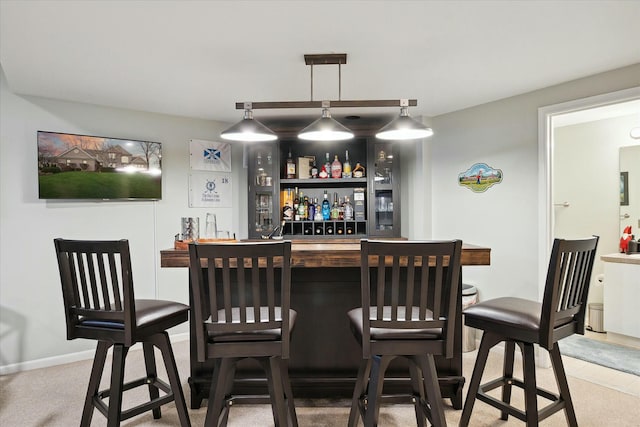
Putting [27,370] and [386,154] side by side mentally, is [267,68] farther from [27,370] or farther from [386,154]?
[27,370]

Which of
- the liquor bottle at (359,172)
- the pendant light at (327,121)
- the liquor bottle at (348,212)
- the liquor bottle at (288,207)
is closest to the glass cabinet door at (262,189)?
the liquor bottle at (288,207)

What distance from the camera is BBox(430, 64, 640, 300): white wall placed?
3318 mm

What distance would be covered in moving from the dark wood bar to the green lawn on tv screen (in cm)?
199

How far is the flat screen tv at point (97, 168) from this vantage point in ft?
11.0

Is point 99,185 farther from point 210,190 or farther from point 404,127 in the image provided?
point 404,127

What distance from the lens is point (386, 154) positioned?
4.32m

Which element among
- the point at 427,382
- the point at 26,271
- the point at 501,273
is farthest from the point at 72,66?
the point at 501,273

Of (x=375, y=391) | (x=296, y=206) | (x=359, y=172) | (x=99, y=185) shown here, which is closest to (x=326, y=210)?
(x=296, y=206)

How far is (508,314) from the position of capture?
1.94m

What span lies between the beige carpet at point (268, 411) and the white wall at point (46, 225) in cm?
47

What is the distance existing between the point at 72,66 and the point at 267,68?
4.43 feet

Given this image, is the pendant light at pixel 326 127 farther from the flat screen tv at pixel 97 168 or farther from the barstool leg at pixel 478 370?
the flat screen tv at pixel 97 168

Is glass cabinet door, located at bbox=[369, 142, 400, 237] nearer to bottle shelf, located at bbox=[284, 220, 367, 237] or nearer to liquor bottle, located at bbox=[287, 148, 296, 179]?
bottle shelf, located at bbox=[284, 220, 367, 237]

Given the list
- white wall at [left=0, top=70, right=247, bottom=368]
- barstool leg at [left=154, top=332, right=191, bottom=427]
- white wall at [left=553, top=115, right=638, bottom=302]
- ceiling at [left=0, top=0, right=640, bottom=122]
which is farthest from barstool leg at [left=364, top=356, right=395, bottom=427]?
white wall at [left=553, top=115, right=638, bottom=302]
